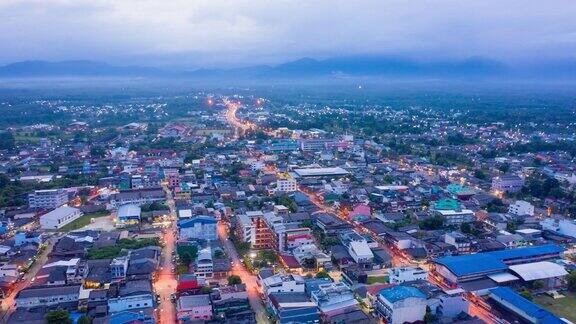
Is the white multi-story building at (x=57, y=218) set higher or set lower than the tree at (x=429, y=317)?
higher

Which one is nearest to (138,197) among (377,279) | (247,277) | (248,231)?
(248,231)

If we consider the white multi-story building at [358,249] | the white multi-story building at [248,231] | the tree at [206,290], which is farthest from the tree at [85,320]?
the white multi-story building at [358,249]

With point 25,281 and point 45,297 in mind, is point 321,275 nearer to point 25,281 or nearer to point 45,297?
point 45,297

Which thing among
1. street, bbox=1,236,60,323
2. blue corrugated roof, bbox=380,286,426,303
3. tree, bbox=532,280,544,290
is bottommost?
street, bbox=1,236,60,323

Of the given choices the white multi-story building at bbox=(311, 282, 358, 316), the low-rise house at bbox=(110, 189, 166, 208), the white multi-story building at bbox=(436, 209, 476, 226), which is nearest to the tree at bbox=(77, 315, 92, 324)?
the white multi-story building at bbox=(311, 282, 358, 316)

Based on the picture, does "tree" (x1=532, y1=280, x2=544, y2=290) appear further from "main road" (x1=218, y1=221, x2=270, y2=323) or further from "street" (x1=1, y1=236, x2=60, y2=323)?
"street" (x1=1, y1=236, x2=60, y2=323)

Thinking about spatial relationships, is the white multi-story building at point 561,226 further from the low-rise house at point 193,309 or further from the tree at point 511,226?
the low-rise house at point 193,309

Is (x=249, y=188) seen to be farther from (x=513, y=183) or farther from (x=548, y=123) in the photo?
(x=548, y=123)
